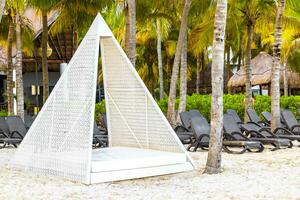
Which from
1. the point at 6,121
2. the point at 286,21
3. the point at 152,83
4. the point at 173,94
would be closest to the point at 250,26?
the point at 286,21

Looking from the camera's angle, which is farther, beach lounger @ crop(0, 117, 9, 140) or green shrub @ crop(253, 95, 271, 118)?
green shrub @ crop(253, 95, 271, 118)

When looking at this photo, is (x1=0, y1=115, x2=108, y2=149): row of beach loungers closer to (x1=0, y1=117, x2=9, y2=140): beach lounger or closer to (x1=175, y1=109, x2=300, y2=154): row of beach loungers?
(x1=0, y1=117, x2=9, y2=140): beach lounger

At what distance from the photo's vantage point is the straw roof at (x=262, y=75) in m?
31.2

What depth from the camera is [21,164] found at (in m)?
10.9

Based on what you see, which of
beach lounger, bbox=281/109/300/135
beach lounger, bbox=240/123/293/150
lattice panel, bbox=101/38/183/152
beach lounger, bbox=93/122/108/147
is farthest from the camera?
beach lounger, bbox=281/109/300/135

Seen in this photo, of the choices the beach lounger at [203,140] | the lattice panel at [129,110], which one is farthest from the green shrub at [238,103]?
the lattice panel at [129,110]

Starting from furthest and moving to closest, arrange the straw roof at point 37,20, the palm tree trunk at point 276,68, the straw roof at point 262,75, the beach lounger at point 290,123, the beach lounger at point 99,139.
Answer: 1. the straw roof at point 262,75
2. the straw roof at point 37,20
3. the beach lounger at point 290,123
4. the palm tree trunk at point 276,68
5. the beach lounger at point 99,139

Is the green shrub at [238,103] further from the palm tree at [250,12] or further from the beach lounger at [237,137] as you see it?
the beach lounger at [237,137]

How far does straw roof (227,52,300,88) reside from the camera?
31.2 metres

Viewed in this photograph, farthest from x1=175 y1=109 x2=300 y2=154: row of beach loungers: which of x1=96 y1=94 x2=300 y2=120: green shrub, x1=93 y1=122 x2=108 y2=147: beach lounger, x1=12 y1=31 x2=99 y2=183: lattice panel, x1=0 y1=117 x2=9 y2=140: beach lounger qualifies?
x1=96 y1=94 x2=300 y2=120: green shrub

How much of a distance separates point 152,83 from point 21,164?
26.3m

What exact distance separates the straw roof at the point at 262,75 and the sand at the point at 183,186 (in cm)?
2055

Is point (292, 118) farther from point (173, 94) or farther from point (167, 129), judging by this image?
point (167, 129)

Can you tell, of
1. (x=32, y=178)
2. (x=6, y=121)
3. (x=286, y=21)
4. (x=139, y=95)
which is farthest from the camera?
(x=286, y=21)
